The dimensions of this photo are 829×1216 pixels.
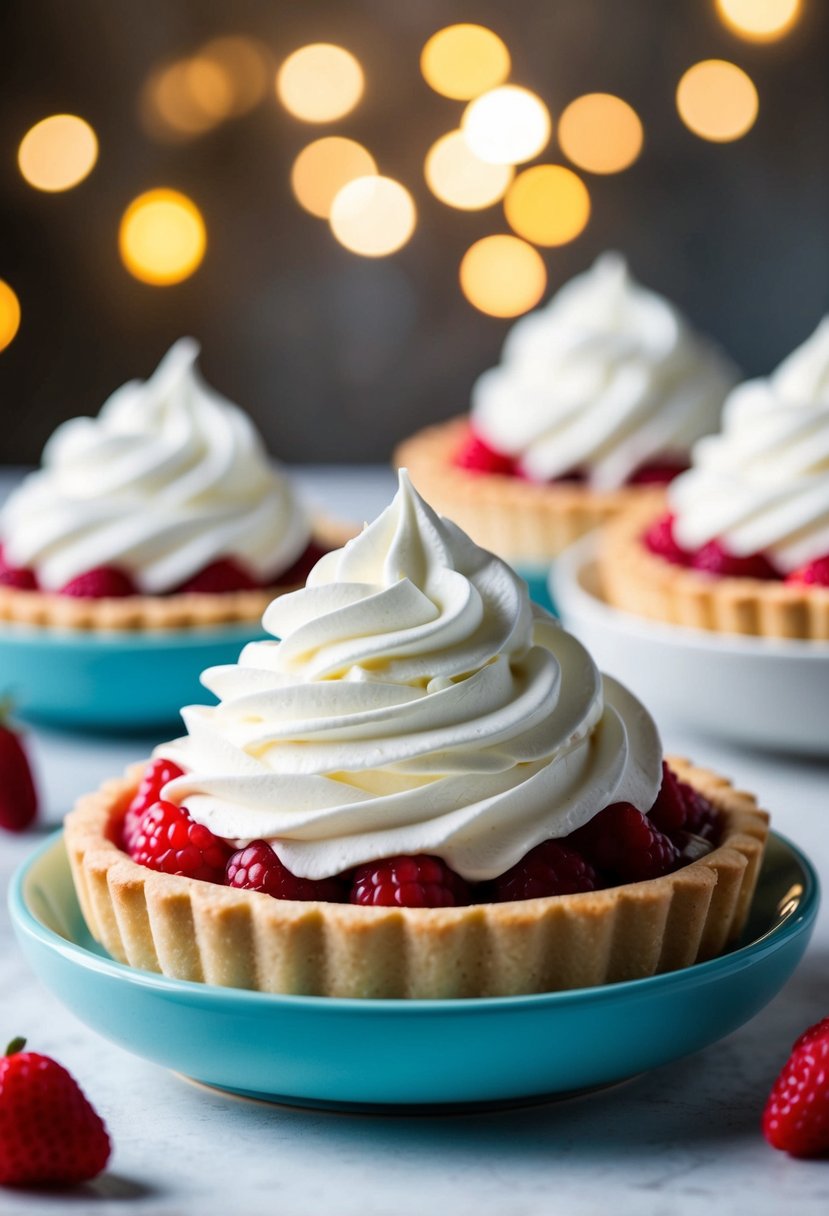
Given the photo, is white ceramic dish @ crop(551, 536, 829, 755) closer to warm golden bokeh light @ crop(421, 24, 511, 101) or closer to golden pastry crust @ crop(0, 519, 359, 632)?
golden pastry crust @ crop(0, 519, 359, 632)

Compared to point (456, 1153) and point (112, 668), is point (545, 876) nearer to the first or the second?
point (456, 1153)

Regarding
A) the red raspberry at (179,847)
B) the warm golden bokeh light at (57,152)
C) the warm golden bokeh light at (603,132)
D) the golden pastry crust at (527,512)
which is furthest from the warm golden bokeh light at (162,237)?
the red raspberry at (179,847)

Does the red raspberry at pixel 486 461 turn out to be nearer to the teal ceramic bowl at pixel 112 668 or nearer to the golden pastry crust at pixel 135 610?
the golden pastry crust at pixel 135 610

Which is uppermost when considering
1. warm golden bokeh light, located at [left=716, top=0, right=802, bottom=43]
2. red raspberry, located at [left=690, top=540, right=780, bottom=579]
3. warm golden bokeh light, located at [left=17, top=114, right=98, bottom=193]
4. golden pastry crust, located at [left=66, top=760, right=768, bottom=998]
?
warm golden bokeh light, located at [left=716, top=0, right=802, bottom=43]

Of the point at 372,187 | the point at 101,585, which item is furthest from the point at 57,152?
the point at 101,585

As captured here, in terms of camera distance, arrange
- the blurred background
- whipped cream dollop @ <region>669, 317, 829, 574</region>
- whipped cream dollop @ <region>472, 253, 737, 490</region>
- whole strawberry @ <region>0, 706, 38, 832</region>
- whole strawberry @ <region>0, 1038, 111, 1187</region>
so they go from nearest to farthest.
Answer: whole strawberry @ <region>0, 1038, 111, 1187</region>
whole strawberry @ <region>0, 706, 38, 832</region>
whipped cream dollop @ <region>669, 317, 829, 574</region>
whipped cream dollop @ <region>472, 253, 737, 490</region>
the blurred background

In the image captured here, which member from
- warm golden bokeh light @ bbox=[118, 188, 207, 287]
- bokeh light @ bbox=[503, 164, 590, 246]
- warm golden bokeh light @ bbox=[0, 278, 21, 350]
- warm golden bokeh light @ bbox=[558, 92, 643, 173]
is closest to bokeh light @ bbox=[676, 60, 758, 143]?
warm golden bokeh light @ bbox=[558, 92, 643, 173]
